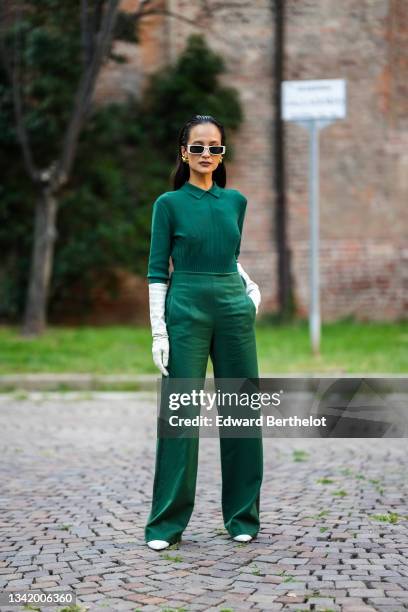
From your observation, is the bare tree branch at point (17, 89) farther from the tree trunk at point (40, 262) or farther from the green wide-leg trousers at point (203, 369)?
the green wide-leg trousers at point (203, 369)

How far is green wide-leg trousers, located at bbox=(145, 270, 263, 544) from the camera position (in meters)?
4.26

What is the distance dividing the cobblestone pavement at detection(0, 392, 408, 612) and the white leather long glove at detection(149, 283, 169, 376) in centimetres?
87

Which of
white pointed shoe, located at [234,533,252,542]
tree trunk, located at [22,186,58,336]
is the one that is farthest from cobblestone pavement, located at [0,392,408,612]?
tree trunk, located at [22,186,58,336]

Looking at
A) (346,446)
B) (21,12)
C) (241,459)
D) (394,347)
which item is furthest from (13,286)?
(241,459)

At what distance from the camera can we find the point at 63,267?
15617 millimetres

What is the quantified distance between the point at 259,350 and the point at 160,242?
776cm

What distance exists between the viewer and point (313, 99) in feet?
36.8

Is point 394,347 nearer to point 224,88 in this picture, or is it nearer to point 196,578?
point 224,88

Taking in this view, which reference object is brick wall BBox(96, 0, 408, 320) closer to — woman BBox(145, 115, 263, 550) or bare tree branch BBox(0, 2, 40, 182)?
bare tree branch BBox(0, 2, 40, 182)

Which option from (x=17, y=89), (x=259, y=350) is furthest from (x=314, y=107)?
(x=17, y=89)

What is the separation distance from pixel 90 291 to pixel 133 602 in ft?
42.7

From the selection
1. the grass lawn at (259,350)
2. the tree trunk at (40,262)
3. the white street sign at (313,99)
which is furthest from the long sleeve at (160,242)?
the tree trunk at (40,262)

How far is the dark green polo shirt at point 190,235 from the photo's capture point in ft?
14.1

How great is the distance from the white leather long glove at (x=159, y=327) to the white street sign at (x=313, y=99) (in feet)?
23.9
